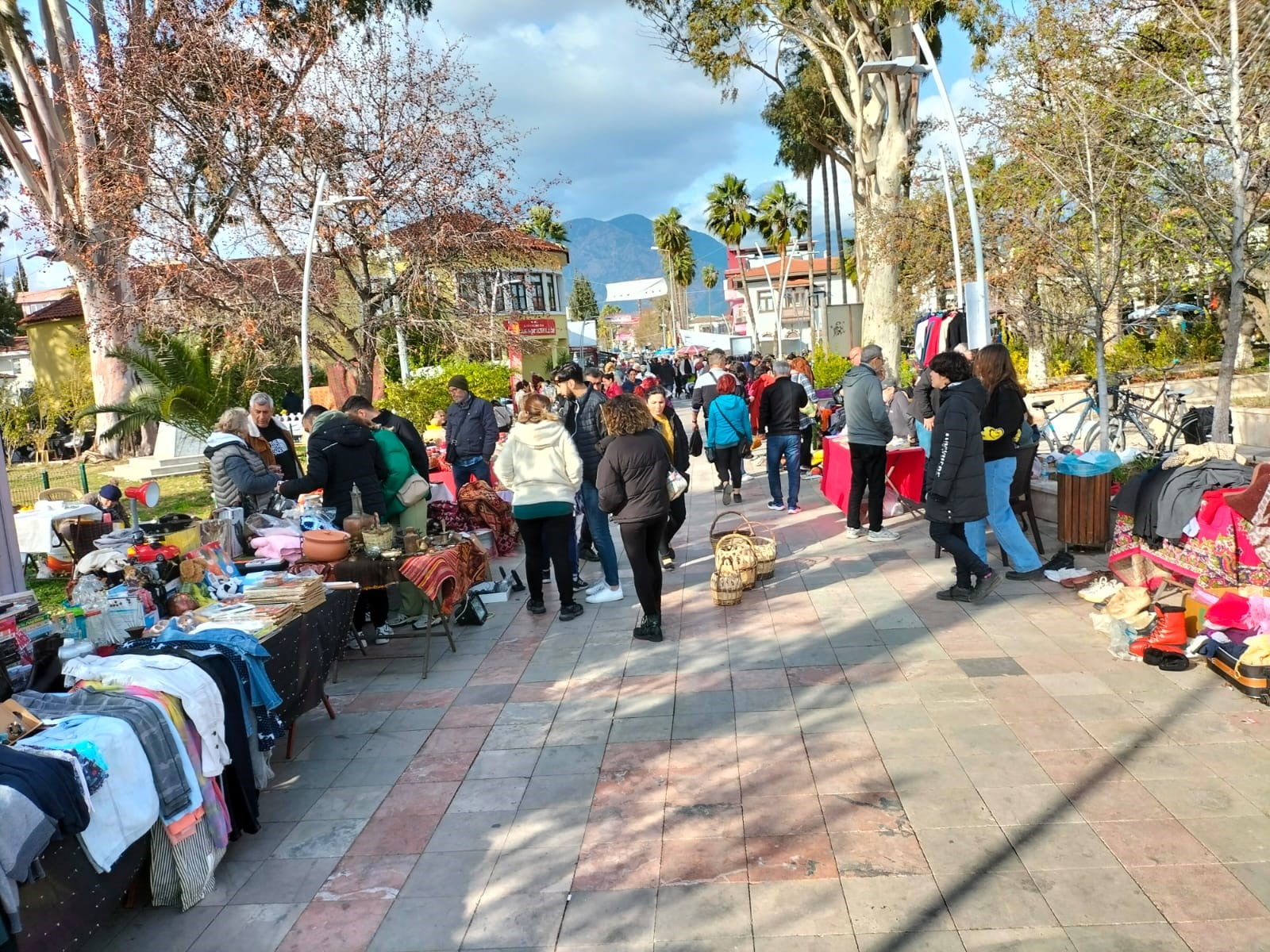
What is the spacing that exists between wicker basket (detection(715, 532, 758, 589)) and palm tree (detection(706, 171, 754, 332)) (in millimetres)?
44318

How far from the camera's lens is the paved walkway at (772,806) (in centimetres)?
302

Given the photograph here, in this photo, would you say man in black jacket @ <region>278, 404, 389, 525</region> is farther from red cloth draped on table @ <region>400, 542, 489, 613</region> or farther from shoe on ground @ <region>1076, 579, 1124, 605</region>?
shoe on ground @ <region>1076, 579, 1124, 605</region>

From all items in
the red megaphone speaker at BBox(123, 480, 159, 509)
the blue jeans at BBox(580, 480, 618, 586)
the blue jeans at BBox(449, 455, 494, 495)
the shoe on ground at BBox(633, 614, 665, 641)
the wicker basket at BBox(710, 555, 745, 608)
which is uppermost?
the red megaphone speaker at BBox(123, 480, 159, 509)

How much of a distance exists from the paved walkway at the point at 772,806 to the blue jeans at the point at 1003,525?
849 mm

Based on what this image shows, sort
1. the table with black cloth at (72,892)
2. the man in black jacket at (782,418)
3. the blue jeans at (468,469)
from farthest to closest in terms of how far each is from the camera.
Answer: the man in black jacket at (782,418) < the blue jeans at (468,469) < the table with black cloth at (72,892)

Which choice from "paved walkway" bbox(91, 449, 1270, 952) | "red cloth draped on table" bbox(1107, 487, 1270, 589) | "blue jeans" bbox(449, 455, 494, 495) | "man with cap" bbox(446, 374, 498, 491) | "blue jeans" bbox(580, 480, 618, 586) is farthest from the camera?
"blue jeans" bbox(449, 455, 494, 495)

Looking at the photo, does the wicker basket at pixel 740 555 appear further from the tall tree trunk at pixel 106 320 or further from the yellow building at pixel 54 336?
the yellow building at pixel 54 336

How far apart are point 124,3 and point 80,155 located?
337cm

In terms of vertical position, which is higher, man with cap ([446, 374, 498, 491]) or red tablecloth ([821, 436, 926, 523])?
man with cap ([446, 374, 498, 491])

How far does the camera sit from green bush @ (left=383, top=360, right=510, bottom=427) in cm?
1794

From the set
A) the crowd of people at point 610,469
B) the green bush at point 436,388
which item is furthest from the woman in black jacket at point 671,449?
the green bush at point 436,388

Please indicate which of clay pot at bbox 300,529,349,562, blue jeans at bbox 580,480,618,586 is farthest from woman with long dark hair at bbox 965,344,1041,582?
clay pot at bbox 300,529,349,562

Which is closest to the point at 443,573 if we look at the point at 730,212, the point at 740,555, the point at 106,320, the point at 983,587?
the point at 740,555

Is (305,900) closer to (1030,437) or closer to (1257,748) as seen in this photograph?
(1257,748)
